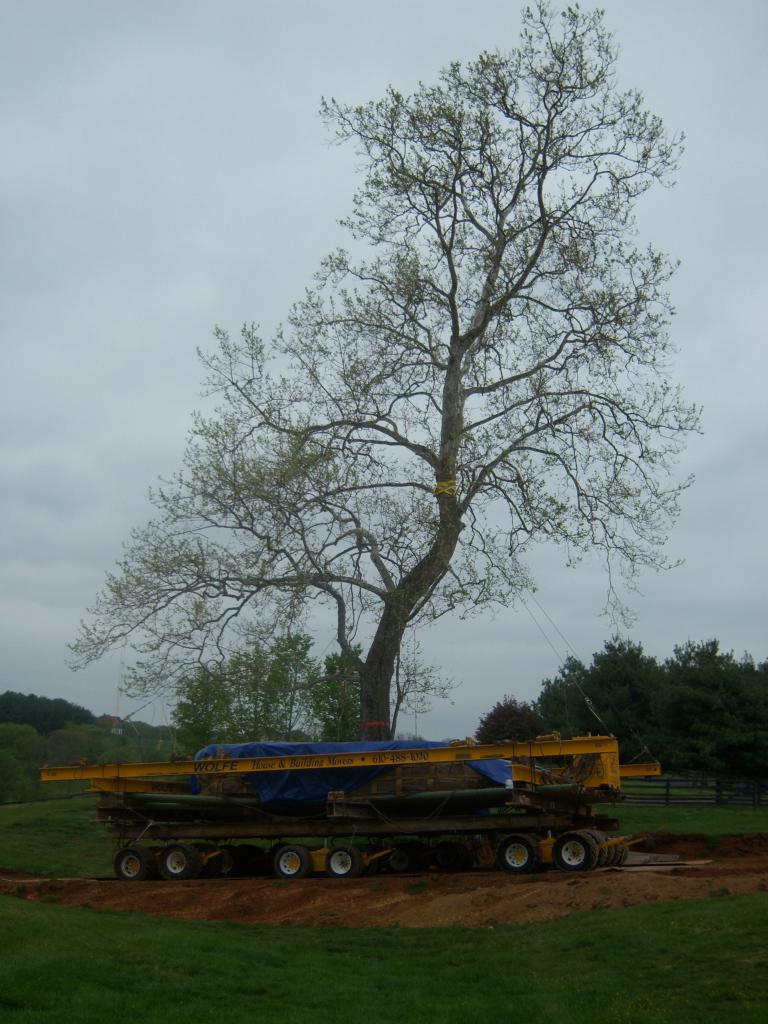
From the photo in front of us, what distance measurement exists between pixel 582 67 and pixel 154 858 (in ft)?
60.9

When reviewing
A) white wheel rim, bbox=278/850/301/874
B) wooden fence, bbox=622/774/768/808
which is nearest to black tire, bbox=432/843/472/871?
white wheel rim, bbox=278/850/301/874

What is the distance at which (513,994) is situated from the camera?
10391mm

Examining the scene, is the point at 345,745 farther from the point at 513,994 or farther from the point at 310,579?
the point at 513,994

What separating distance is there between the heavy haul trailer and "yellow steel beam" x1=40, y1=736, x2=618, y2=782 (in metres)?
0.02

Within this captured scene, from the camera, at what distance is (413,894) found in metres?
16.4

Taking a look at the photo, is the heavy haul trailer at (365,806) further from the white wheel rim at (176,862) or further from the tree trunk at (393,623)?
the tree trunk at (393,623)

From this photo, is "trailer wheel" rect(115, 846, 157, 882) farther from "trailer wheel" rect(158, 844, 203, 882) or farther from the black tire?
the black tire

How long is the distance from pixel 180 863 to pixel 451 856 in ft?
16.3

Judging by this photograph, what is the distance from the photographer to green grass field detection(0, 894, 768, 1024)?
948cm

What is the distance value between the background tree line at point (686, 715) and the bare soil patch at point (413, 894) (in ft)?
56.6

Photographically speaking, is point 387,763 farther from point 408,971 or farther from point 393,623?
point 408,971

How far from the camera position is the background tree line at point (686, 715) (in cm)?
3681

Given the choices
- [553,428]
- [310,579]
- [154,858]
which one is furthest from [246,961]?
[553,428]

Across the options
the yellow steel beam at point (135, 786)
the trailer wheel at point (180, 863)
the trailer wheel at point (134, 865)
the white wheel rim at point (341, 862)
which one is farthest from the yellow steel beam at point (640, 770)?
the trailer wheel at point (134, 865)
